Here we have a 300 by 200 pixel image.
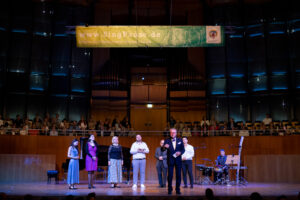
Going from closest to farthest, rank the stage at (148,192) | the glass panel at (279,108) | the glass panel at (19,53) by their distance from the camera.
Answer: the stage at (148,192) → the glass panel at (279,108) → the glass panel at (19,53)

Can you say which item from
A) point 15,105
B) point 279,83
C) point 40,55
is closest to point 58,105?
point 15,105

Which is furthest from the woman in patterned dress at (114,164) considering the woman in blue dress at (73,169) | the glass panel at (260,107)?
the glass panel at (260,107)

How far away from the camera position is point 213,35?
1439cm

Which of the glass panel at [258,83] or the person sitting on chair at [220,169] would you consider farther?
the glass panel at [258,83]

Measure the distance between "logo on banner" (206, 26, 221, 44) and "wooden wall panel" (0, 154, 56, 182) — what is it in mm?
8484

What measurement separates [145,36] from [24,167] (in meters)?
7.63

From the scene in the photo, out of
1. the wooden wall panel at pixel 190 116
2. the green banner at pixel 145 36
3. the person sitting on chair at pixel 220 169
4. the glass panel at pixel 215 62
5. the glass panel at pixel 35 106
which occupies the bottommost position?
the person sitting on chair at pixel 220 169

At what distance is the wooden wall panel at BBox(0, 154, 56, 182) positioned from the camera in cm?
1485

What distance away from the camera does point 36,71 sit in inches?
830

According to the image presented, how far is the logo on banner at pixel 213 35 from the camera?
14320 mm

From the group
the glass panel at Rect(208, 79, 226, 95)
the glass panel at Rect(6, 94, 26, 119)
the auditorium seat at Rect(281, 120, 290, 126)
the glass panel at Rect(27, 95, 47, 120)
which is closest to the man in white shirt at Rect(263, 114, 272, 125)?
the auditorium seat at Rect(281, 120, 290, 126)

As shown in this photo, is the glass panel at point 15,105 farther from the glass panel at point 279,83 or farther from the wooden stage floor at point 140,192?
the glass panel at point 279,83

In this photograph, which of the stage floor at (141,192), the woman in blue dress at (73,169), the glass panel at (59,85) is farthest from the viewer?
the glass panel at (59,85)

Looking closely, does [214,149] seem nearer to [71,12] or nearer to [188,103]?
[188,103]
